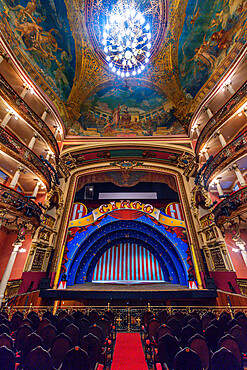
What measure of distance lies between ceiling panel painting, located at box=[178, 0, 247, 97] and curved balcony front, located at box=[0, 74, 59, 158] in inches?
450

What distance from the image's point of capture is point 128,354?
453cm

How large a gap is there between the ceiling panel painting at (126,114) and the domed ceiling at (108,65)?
83 millimetres

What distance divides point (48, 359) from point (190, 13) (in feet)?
58.1

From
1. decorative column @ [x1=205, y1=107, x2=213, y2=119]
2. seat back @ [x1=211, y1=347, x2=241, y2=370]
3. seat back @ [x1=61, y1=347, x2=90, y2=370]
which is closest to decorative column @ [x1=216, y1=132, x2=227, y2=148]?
decorative column @ [x1=205, y1=107, x2=213, y2=119]

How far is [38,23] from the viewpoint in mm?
9938

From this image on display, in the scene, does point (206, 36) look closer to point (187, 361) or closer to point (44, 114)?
point (44, 114)

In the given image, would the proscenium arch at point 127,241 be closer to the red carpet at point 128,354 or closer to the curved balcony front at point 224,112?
the red carpet at point 128,354

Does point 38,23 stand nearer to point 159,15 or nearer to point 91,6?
point 91,6

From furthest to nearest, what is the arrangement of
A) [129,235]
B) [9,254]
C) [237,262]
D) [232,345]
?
[129,235], [9,254], [237,262], [232,345]

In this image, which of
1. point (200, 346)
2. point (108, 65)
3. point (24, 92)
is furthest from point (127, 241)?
point (108, 65)

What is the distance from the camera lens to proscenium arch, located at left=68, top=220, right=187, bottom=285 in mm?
12492

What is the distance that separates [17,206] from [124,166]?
10462 mm

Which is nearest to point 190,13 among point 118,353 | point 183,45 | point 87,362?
point 183,45

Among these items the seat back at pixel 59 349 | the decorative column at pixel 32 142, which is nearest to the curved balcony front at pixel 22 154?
the decorative column at pixel 32 142
